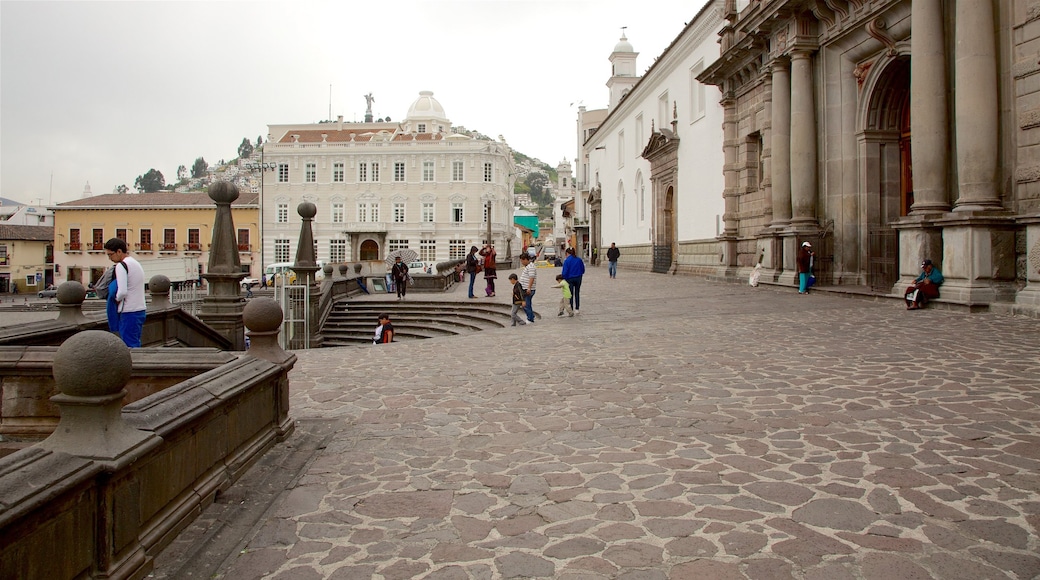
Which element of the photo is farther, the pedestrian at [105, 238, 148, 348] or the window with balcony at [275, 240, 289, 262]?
the window with balcony at [275, 240, 289, 262]

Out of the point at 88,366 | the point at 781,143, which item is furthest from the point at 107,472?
the point at 781,143

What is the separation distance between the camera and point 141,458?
9.55 feet

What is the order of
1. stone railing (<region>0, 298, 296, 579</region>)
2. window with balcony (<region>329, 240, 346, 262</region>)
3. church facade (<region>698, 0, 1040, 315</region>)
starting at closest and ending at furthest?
1. stone railing (<region>0, 298, 296, 579</region>)
2. church facade (<region>698, 0, 1040, 315</region>)
3. window with balcony (<region>329, 240, 346, 262</region>)

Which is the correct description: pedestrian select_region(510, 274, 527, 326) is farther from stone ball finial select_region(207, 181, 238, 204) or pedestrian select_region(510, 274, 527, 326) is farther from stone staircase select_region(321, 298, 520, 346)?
stone ball finial select_region(207, 181, 238, 204)

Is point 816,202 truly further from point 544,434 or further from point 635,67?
point 635,67

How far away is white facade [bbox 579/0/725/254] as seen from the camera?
25688mm

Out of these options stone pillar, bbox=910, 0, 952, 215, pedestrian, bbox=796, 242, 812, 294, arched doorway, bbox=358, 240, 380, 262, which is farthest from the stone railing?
arched doorway, bbox=358, 240, 380, 262

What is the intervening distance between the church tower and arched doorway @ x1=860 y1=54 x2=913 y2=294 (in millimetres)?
39263

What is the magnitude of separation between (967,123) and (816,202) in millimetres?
6431

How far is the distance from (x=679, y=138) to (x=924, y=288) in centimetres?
1925

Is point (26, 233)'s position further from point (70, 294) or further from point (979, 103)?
point (979, 103)

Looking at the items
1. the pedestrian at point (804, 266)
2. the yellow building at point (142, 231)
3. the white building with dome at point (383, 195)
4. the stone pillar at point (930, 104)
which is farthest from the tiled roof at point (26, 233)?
the stone pillar at point (930, 104)

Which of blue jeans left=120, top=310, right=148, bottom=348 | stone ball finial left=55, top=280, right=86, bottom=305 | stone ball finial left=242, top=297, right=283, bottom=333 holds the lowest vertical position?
blue jeans left=120, top=310, right=148, bottom=348

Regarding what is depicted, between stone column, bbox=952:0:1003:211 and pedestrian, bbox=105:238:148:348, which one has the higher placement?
stone column, bbox=952:0:1003:211
